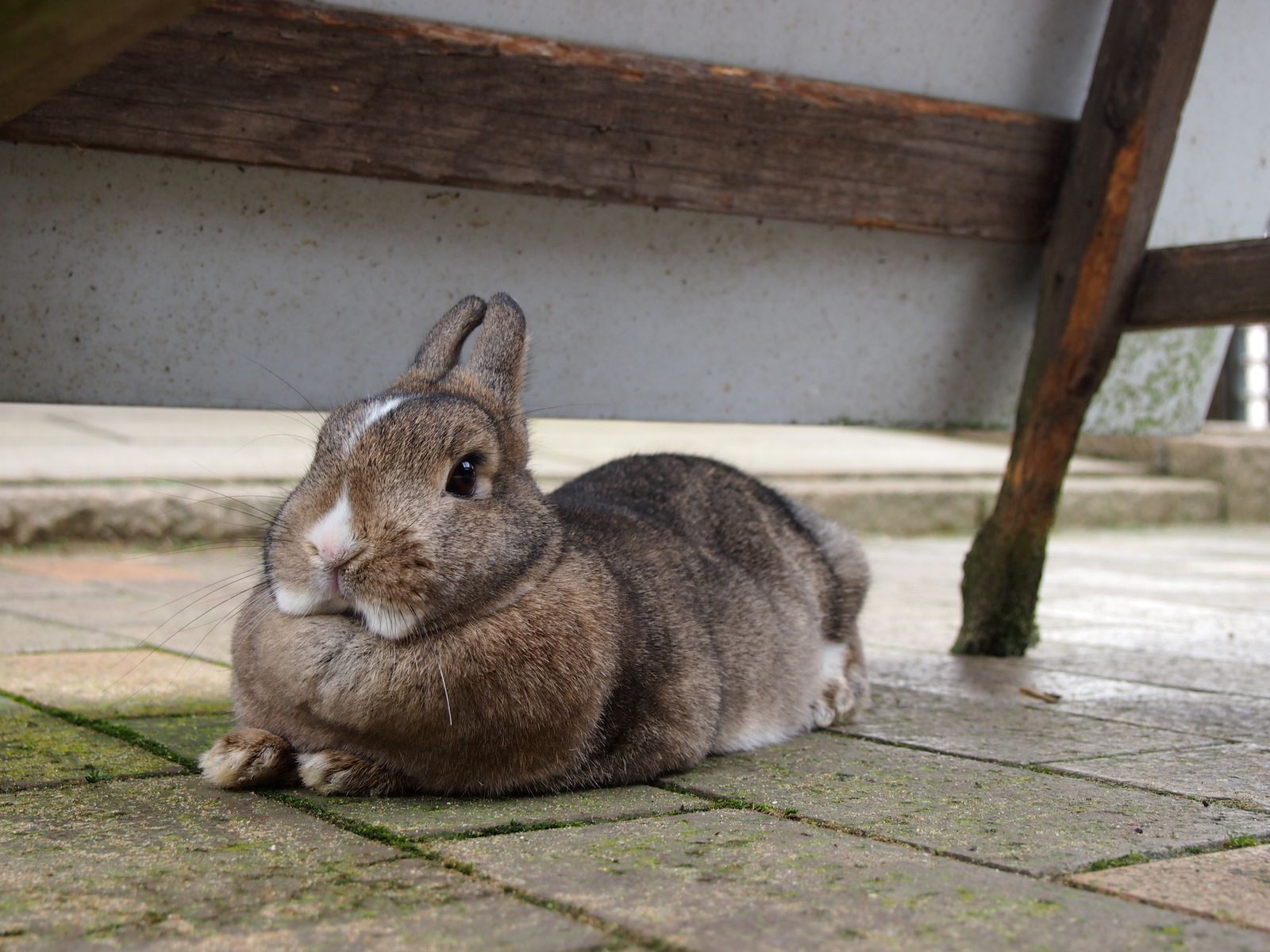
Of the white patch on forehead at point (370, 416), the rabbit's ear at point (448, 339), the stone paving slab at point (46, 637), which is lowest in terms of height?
the stone paving slab at point (46, 637)

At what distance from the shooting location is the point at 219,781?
2.35 m

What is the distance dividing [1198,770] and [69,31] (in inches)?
86.1

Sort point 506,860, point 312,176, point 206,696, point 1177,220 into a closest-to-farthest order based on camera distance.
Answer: point 506,860 < point 312,176 < point 206,696 < point 1177,220

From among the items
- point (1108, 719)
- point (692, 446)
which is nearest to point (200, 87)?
point (1108, 719)

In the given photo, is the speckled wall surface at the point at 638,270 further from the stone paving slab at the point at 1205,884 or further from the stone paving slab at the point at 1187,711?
the stone paving slab at the point at 1205,884

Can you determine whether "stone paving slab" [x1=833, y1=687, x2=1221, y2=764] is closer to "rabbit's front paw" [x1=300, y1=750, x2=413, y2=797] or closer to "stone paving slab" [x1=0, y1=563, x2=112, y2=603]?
"rabbit's front paw" [x1=300, y1=750, x2=413, y2=797]

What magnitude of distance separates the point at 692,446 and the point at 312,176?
600cm

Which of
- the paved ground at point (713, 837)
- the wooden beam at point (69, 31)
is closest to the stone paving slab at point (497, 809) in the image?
the paved ground at point (713, 837)

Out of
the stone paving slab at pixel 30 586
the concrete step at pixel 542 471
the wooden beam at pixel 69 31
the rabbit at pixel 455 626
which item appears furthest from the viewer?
the concrete step at pixel 542 471

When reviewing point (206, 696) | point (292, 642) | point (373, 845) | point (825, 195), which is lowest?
point (206, 696)

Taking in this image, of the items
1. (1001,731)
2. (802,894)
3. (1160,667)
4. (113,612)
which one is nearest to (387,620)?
(802,894)

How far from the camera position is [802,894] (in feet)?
5.91

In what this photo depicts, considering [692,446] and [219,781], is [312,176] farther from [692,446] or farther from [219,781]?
[692,446]

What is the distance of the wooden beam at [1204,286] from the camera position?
346 centimetres
